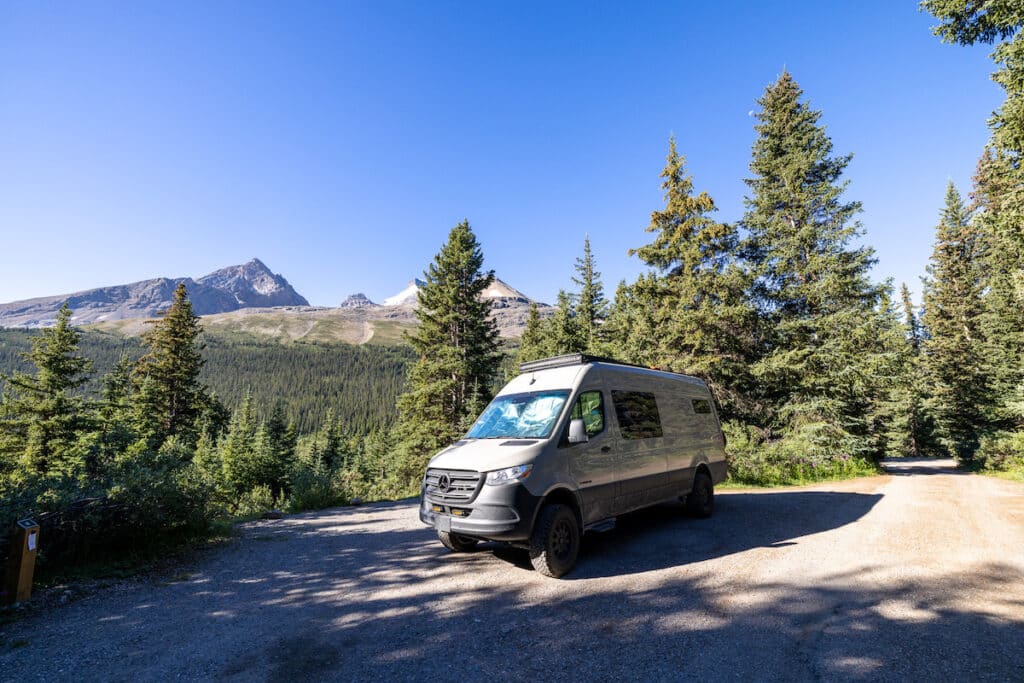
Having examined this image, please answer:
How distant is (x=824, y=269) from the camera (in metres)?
17.6

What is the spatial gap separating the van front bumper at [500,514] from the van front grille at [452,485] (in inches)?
4.3

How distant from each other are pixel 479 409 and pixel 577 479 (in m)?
19.4

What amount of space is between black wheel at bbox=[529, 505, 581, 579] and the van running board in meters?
0.29

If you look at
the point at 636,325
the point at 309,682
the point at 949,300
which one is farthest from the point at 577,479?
the point at 949,300

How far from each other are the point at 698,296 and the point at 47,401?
31246mm

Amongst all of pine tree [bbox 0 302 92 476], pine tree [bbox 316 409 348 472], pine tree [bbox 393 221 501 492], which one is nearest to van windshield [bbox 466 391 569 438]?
pine tree [bbox 393 221 501 492]

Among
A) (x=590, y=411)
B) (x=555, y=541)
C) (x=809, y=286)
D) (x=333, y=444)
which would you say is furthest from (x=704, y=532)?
(x=333, y=444)

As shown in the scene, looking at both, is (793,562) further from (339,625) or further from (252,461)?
(252,461)

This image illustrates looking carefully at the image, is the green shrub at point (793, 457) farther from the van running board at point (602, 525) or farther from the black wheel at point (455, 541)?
the black wheel at point (455, 541)

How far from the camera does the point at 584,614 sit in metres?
4.56

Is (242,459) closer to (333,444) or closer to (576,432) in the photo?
(576,432)

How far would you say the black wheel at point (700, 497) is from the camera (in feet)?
28.1

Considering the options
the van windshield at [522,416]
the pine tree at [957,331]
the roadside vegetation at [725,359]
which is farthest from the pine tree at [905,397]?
the van windshield at [522,416]

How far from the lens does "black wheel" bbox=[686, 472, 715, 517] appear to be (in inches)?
338
